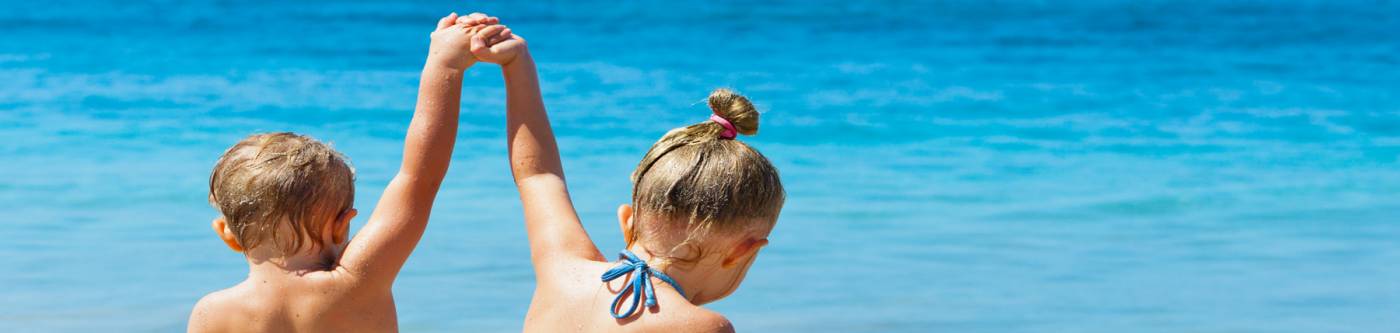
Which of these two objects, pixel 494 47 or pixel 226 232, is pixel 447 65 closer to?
pixel 494 47

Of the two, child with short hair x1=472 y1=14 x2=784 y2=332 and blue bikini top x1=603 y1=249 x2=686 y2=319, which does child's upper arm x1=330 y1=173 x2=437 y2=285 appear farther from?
blue bikini top x1=603 y1=249 x2=686 y2=319

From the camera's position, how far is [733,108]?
2.19 metres

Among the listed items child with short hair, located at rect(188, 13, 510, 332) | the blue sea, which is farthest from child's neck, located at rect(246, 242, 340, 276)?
the blue sea

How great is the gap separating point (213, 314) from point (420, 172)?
343mm

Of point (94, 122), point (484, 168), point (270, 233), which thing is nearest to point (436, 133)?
point (270, 233)

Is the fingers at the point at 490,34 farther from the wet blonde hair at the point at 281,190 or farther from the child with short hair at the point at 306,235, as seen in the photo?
the wet blonde hair at the point at 281,190

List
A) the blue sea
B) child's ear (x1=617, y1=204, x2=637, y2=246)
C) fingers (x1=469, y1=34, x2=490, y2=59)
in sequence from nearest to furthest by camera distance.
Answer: child's ear (x1=617, y1=204, x2=637, y2=246)
fingers (x1=469, y1=34, x2=490, y2=59)
the blue sea

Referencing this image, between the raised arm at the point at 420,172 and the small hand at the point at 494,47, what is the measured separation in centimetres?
2

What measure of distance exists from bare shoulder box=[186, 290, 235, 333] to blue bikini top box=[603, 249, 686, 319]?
58cm

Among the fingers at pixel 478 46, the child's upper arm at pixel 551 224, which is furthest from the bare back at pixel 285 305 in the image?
the fingers at pixel 478 46

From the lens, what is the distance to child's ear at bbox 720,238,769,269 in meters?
2.04

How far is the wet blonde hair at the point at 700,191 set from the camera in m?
1.98

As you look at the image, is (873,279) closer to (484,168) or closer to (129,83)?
(484,168)

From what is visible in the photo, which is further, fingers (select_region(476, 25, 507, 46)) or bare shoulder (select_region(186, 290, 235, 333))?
fingers (select_region(476, 25, 507, 46))
